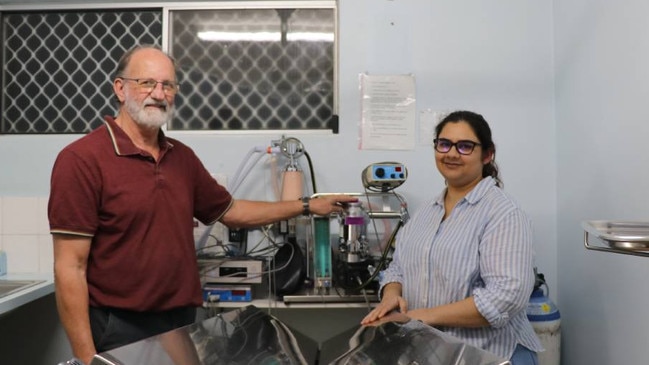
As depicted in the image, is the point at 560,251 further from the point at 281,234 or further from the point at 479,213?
the point at 281,234

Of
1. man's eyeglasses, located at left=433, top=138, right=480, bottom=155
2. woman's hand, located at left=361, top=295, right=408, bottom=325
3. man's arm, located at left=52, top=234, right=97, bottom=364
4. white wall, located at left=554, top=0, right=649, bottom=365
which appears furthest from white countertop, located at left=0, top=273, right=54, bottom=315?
white wall, located at left=554, top=0, right=649, bottom=365

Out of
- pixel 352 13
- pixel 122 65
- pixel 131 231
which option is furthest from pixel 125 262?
pixel 352 13

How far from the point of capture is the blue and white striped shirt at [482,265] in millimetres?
1188

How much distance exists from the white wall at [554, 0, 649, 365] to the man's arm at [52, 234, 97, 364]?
72.9 inches

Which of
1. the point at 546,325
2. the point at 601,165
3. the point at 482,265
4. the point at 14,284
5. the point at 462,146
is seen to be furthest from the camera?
the point at 14,284

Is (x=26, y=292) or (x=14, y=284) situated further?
(x=14, y=284)

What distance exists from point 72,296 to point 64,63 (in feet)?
5.51

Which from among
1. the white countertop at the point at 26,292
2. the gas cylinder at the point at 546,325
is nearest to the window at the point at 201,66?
the white countertop at the point at 26,292

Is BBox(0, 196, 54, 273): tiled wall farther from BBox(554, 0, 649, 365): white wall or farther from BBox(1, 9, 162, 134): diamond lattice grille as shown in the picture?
BBox(554, 0, 649, 365): white wall

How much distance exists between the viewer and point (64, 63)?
2.46 meters

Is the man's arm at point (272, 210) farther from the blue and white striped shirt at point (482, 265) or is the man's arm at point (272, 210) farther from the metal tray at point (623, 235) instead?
the metal tray at point (623, 235)

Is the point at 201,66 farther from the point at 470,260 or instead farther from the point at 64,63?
the point at 470,260

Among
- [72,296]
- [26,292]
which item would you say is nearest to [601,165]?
[72,296]

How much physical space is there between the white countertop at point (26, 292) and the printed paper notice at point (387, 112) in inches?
64.8
